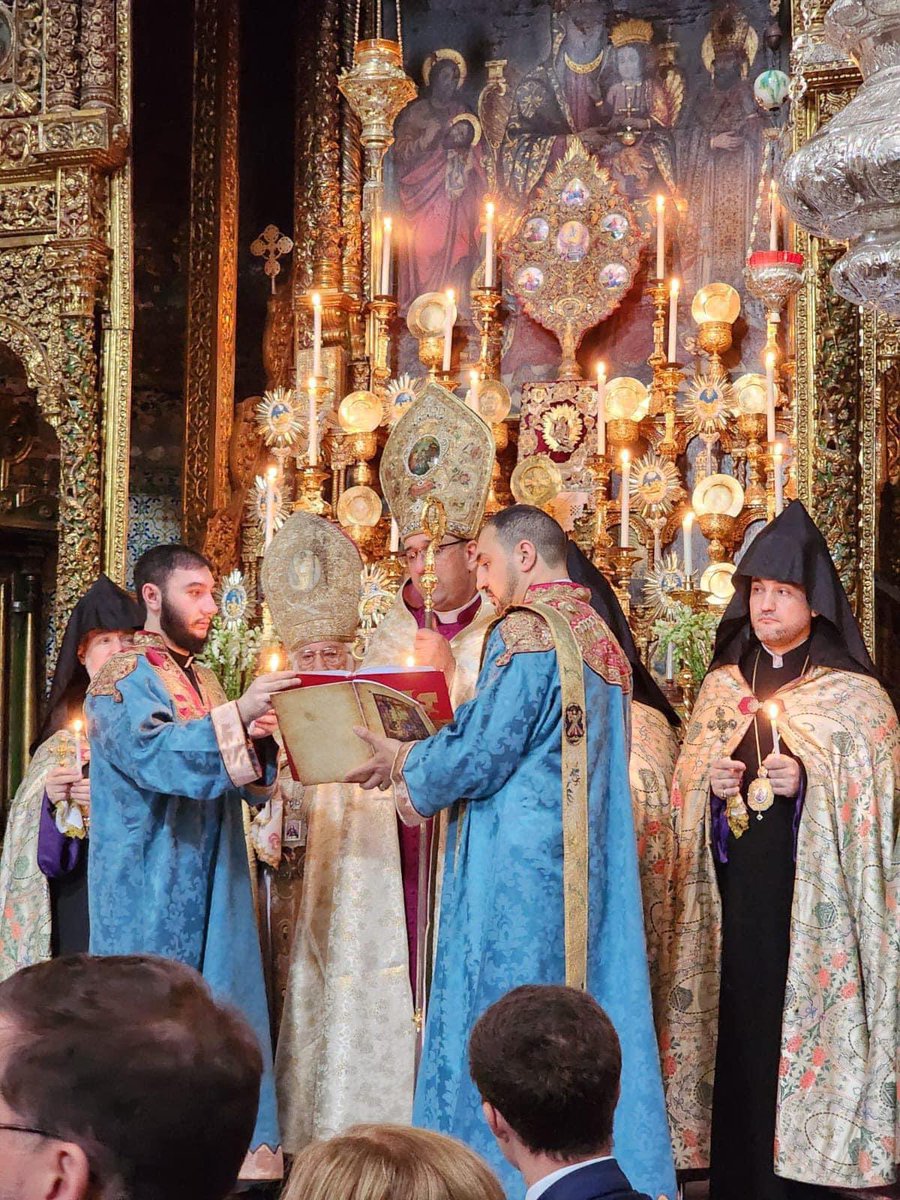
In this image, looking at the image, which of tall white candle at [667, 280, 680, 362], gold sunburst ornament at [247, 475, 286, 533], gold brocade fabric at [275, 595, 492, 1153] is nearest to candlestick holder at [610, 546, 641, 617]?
tall white candle at [667, 280, 680, 362]

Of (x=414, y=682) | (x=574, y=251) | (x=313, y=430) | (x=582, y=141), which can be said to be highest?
(x=582, y=141)

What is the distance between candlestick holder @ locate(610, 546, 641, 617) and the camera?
7.52 meters

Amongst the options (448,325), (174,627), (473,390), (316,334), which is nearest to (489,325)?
(448,325)

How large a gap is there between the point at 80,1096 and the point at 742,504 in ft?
20.2

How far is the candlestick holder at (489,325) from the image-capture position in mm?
8297

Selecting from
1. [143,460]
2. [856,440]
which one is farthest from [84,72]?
[856,440]

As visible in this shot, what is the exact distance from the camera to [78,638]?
6.56m

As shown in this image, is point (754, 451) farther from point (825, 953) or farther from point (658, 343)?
point (825, 953)

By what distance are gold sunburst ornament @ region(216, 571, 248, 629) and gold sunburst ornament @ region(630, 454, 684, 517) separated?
5.85 feet

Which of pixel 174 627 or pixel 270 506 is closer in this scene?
pixel 174 627

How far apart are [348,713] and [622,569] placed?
2.46m

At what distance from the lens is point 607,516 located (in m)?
7.79

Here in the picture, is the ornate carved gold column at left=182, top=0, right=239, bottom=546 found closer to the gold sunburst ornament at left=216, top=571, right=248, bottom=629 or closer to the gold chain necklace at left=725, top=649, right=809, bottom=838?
the gold sunburst ornament at left=216, top=571, right=248, bottom=629

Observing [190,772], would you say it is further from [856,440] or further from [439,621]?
[856,440]
